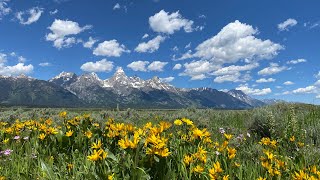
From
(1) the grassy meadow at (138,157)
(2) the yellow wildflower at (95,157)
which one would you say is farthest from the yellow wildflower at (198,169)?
(2) the yellow wildflower at (95,157)

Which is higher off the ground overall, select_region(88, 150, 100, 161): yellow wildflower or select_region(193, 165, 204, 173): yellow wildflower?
select_region(88, 150, 100, 161): yellow wildflower

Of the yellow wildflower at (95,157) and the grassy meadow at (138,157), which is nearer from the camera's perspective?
the yellow wildflower at (95,157)

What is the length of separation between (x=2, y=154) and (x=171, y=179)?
10.7 ft

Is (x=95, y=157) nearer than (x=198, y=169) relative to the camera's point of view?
Yes

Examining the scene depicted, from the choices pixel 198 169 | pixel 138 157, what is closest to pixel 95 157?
pixel 138 157

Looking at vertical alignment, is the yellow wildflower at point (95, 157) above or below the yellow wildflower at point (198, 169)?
above

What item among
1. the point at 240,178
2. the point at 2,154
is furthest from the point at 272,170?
the point at 2,154

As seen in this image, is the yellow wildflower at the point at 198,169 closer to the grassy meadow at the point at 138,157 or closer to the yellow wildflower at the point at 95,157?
the grassy meadow at the point at 138,157

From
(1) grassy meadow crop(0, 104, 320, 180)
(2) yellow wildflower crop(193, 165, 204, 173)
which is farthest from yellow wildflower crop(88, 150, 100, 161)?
(2) yellow wildflower crop(193, 165, 204, 173)

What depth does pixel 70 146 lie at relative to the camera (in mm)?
5469

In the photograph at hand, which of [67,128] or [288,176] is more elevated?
[67,128]

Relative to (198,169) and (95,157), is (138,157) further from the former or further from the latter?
(198,169)

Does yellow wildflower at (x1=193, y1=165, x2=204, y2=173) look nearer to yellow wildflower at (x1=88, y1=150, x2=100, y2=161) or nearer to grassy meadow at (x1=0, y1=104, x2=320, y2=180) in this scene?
grassy meadow at (x1=0, y1=104, x2=320, y2=180)

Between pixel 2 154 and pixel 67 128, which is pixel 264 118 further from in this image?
pixel 2 154
